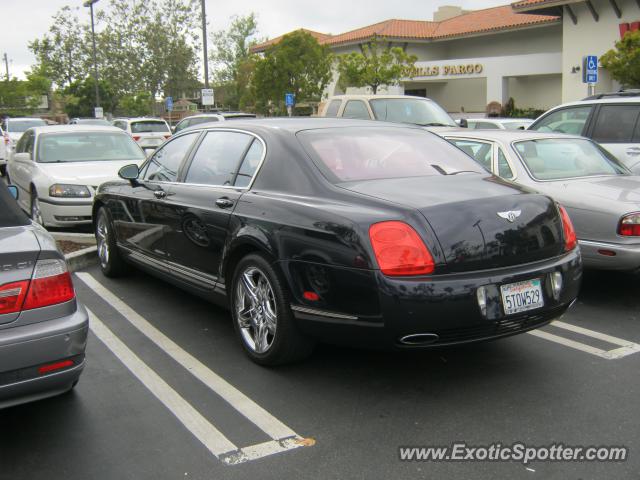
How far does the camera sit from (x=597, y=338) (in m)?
5.04

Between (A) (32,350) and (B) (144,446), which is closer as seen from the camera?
(A) (32,350)

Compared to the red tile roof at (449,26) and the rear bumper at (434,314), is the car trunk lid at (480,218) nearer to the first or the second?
the rear bumper at (434,314)

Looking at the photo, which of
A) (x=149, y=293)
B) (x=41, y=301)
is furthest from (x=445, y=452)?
(x=149, y=293)

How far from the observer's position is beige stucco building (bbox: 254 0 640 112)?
27.8m

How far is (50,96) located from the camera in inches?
2670

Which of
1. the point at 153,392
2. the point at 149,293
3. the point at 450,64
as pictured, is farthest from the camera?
the point at 450,64

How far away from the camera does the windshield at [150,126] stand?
2152cm

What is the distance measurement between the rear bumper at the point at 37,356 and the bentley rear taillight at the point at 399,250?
1580 millimetres

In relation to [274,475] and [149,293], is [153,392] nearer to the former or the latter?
[274,475]

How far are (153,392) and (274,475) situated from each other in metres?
1.30

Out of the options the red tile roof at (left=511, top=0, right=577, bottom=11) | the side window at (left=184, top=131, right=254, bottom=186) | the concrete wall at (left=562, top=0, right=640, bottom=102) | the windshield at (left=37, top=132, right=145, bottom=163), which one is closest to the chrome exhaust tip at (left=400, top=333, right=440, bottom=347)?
the side window at (left=184, top=131, right=254, bottom=186)

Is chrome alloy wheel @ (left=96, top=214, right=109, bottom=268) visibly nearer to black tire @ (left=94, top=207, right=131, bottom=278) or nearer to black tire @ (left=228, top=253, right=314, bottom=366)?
black tire @ (left=94, top=207, right=131, bottom=278)

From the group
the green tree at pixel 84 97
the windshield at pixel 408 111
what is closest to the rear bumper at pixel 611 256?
the windshield at pixel 408 111

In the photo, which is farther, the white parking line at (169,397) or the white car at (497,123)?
Answer: the white car at (497,123)
